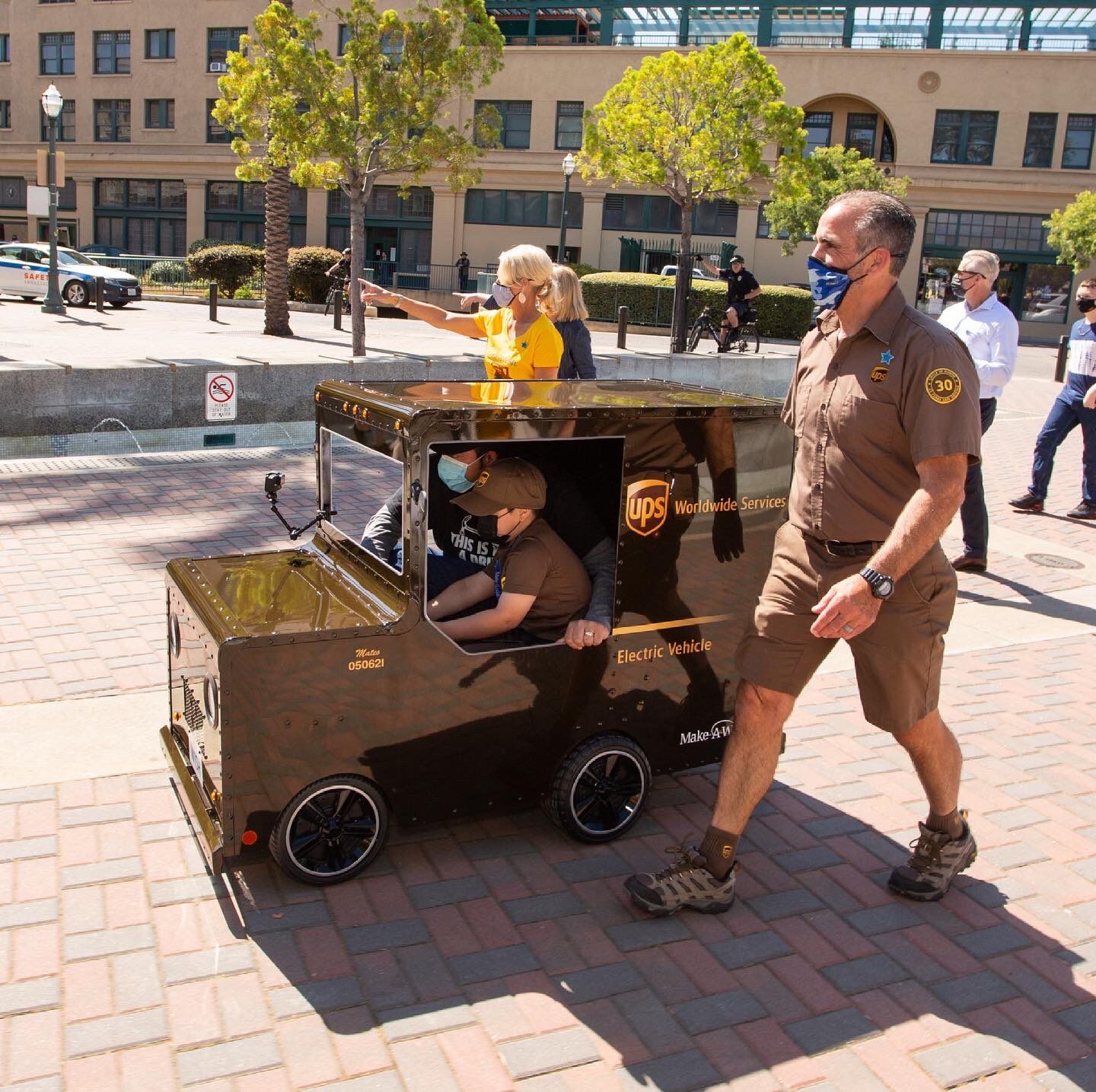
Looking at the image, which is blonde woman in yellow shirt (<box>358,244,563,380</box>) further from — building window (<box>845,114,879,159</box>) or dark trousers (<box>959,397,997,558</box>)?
building window (<box>845,114,879,159</box>)

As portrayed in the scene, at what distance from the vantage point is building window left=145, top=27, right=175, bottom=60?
161 feet

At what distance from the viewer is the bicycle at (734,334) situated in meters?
23.2

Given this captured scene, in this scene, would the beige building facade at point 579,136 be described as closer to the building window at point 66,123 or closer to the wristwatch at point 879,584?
the building window at point 66,123

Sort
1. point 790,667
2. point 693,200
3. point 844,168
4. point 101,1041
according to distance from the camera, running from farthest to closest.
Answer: point 844,168 → point 693,200 → point 790,667 → point 101,1041

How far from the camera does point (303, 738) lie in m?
3.58

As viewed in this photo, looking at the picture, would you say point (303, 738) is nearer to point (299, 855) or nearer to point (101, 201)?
point (299, 855)

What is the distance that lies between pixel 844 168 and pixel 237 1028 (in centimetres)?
4057

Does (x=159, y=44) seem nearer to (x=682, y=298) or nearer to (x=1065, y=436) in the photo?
(x=682, y=298)

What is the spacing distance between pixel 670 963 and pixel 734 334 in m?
20.7

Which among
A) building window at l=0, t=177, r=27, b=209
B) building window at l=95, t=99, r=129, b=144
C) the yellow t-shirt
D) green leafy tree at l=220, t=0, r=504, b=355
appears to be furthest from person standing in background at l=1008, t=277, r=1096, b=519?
building window at l=0, t=177, r=27, b=209

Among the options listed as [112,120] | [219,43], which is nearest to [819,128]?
[219,43]

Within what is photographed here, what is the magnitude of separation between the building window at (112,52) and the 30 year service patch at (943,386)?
54643mm

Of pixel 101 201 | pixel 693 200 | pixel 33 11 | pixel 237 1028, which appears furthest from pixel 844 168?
pixel 237 1028

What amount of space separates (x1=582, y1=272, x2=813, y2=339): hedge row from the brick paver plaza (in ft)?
84.3
